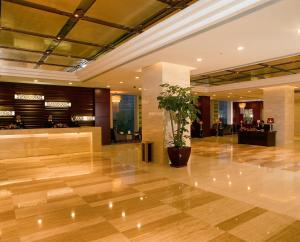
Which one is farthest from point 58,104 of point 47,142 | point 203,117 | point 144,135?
point 203,117

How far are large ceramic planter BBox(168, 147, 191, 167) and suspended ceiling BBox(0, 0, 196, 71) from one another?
3208mm

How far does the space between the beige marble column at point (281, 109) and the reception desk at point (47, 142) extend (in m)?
9.14

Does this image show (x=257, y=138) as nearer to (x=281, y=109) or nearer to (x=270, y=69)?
(x=281, y=109)

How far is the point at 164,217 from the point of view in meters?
3.18

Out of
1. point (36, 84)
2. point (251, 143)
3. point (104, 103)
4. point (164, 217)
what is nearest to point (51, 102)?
point (36, 84)

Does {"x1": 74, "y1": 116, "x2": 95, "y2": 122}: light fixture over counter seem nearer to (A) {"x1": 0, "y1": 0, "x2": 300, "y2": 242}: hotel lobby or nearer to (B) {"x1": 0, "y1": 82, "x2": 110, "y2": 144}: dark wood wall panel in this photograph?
(B) {"x1": 0, "y1": 82, "x2": 110, "y2": 144}: dark wood wall panel

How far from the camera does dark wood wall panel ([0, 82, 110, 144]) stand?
383 inches

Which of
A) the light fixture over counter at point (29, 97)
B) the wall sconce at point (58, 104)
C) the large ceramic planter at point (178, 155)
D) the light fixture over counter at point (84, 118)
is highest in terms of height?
the light fixture over counter at point (29, 97)

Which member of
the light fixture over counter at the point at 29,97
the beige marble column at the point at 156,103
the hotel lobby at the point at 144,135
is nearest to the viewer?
the hotel lobby at the point at 144,135

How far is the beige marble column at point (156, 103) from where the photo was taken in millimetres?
6781

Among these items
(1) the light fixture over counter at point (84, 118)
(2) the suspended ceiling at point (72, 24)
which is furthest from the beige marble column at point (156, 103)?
(1) the light fixture over counter at point (84, 118)

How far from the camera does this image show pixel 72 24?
4.82 m

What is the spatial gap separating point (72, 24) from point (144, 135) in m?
3.95

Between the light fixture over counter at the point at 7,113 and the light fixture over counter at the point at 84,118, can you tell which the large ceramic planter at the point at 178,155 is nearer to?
the light fixture over counter at the point at 84,118
